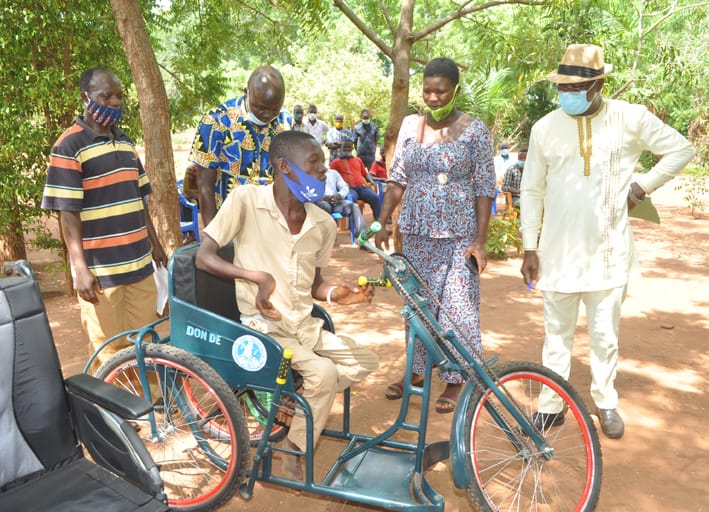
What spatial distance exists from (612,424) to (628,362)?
1346mm

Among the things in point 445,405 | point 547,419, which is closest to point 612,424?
point 547,419

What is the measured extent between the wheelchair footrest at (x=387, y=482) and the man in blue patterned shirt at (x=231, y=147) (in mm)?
1688

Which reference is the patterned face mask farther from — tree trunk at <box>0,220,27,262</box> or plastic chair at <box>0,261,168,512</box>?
tree trunk at <box>0,220,27,262</box>

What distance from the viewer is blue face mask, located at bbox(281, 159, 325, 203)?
286 cm

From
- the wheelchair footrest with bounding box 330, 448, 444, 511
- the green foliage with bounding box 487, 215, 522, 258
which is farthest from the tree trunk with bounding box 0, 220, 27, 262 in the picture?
the green foliage with bounding box 487, 215, 522, 258

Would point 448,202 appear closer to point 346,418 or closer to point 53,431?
point 346,418

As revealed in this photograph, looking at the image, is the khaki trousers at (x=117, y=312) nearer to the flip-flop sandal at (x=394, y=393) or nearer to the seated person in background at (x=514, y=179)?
the flip-flop sandal at (x=394, y=393)

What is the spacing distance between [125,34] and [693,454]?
204 inches

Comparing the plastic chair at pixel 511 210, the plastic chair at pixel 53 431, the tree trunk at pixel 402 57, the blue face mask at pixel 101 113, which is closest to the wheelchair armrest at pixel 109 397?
the plastic chair at pixel 53 431

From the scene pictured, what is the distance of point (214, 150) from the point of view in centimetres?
373

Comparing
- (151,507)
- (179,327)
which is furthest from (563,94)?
(151,507)

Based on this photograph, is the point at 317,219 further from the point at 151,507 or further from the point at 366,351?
the point at 151,507

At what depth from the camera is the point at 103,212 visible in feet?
11.2

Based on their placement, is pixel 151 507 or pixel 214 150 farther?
pixel 214 150
